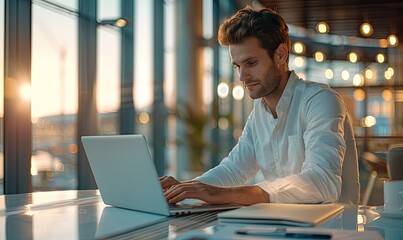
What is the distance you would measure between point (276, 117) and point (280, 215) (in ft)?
3.24

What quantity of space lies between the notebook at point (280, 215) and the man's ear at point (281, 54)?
89 cm

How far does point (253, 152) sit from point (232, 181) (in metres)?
0.18

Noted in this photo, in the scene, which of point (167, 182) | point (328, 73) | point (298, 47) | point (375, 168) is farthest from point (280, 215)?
point (328, 73)

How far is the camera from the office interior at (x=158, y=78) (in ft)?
13.7

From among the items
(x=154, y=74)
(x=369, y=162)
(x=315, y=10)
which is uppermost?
(x=315, y=10)

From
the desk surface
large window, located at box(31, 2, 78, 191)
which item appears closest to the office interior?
large window, located at box(31, 2, 78, 191)

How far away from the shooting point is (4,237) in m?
1.13

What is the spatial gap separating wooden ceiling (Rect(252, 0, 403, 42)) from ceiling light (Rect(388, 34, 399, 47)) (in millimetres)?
66

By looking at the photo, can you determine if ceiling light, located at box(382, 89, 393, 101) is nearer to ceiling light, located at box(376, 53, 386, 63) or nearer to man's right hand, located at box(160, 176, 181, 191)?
ceiling light, located at box(376, 53, 386, 63)

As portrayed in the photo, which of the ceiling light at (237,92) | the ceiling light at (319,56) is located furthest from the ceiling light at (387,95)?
the ceiling light at (237,92)

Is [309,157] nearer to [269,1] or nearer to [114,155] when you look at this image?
[114,155]

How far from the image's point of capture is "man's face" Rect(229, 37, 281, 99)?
2021mm

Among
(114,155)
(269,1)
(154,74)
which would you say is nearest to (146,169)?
(114,155)

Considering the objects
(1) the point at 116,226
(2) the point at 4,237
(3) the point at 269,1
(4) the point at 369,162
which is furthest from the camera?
(3) the point at 269,1
